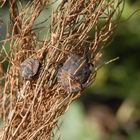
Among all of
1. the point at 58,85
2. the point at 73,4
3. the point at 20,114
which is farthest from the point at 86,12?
the point at 20,114

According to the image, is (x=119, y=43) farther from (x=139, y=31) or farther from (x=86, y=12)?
(x=86, y=12)
